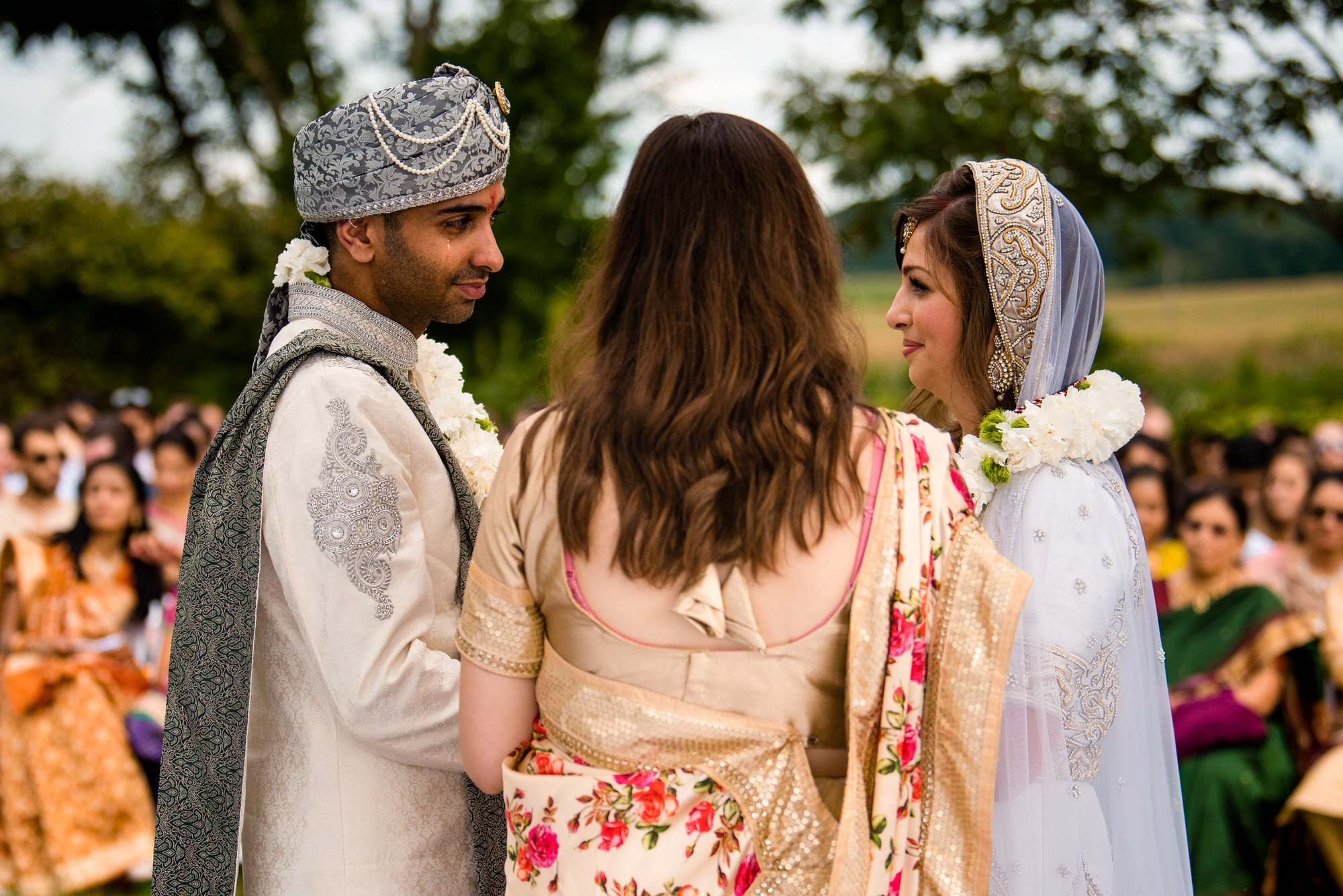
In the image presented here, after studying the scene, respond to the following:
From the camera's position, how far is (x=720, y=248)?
5.21ft

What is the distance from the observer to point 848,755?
167cm

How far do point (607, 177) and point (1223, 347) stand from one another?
1172 centimetres

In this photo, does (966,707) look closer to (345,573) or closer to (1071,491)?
(1071,491)

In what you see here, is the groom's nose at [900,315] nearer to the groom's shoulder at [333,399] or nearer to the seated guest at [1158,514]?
the groom's shoulder at [333,399]

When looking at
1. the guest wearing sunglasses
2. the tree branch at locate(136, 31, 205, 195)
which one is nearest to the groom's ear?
the guest wearing sunglasses

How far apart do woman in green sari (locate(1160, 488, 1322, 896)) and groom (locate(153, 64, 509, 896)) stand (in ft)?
11.1

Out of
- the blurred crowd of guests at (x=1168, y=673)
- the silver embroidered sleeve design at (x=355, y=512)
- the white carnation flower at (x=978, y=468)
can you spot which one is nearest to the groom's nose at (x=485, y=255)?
the silver embroidered sleeve design at (x=355, y=512)

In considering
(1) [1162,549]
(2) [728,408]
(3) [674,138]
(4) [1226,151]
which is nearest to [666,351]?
(2) [728,408]


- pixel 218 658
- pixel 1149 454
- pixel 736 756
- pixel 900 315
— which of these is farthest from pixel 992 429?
pixel 1149 454

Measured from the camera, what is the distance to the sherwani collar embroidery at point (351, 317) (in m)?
2.19

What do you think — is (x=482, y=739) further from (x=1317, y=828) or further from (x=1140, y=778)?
(x=1317, y=828)

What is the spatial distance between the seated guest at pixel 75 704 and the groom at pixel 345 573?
3.34 m

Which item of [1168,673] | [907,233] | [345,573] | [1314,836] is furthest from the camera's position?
[1168,673]

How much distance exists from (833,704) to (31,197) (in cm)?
1448
